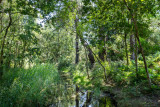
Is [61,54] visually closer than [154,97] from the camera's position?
No

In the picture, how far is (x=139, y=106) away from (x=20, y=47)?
11.2 m

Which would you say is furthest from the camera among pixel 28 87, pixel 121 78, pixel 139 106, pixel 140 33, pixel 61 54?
pixel 61 54

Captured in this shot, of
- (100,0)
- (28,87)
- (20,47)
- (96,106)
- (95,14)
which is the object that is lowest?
(96,106)

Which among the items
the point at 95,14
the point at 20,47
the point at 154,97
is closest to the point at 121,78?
the point at 154,97

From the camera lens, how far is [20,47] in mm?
12594

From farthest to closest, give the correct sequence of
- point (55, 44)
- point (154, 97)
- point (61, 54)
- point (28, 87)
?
point (61, 54)
point (55, 44)
point (28, 87)
point (154, 97)

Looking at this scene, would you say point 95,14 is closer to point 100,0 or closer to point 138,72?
point 100,0

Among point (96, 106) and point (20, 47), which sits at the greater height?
point (20, 47)

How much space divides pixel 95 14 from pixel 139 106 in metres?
4.37

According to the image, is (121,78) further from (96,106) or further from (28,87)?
(28,87)

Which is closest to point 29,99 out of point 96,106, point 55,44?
point 96,106

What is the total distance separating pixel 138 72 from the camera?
6.60m

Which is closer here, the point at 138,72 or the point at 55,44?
the point at 138,72

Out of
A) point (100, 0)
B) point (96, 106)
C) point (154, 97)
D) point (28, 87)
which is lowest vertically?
point (96, 106)
